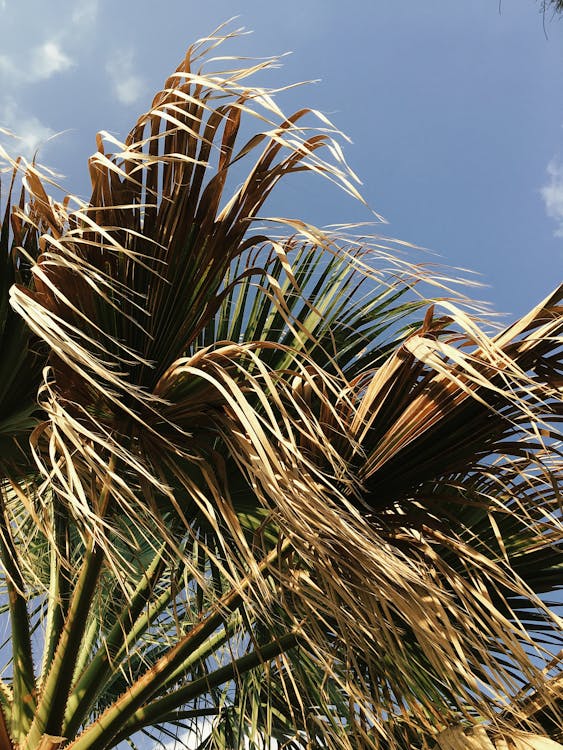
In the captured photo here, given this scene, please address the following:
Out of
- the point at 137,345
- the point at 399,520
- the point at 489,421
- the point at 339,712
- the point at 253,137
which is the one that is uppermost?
the point at 253,137

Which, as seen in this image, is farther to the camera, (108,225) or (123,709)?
(123,709)

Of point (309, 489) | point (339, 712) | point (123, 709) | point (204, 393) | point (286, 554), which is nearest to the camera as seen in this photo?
point (309, 489)

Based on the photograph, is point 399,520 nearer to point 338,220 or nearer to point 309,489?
point 309,489

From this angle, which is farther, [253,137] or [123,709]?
[123,709]

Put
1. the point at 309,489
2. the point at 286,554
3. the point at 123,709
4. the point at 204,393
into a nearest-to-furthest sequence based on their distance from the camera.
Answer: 1. the point at 309,489
2. the point at 204,393
3. the point at 286,554
4. the point at 123,709

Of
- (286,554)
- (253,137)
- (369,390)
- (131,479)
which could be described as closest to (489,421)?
(369,390)

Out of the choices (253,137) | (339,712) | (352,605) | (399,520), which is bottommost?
(339,712)

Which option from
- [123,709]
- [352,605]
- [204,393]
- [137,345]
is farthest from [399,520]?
[123,709]

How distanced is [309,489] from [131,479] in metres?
0.76

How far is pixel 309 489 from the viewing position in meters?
1.14

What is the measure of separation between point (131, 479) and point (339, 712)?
94 centimetres

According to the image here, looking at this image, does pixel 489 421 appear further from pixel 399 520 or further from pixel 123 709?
pixel 123 709

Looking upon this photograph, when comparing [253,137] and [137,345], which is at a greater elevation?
[253,137]

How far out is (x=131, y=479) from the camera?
69.1 inches
